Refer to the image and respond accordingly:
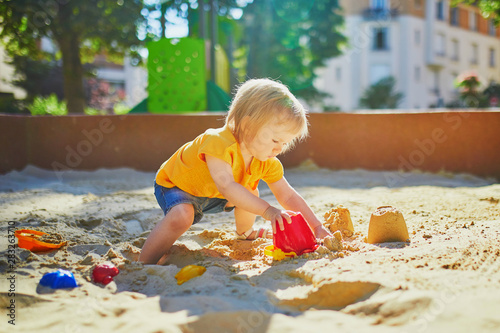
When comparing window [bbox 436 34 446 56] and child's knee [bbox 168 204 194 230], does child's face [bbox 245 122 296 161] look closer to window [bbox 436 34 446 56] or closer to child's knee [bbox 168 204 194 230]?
child's knee [bbox 168 204 194 230]

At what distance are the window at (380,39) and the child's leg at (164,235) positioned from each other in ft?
73.0

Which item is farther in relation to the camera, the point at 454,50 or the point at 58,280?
the point at 454,50

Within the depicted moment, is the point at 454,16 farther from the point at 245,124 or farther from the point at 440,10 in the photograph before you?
the point at 245,124

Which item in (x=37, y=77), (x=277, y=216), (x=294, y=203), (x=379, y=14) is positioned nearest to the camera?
(x=277, y=216)

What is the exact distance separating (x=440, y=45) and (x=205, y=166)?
25924mm

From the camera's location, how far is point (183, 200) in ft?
6.86

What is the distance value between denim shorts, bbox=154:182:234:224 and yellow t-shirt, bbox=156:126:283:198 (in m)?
0.03

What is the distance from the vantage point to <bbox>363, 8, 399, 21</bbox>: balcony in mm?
22078

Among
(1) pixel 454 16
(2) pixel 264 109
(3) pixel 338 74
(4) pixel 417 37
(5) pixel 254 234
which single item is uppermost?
(1) pixel 454 16

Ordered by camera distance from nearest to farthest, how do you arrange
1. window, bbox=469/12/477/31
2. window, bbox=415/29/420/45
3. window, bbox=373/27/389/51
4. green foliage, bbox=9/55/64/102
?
green foliage, bbox=9/55/64/102 → window, bbox=373/27/389/51 → window, bbox=415/29/420/45 → window, bbox=469/12/477/31

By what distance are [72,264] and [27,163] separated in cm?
296

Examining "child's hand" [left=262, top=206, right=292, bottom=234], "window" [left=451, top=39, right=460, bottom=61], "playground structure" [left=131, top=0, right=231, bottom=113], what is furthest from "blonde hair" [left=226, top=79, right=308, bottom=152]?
"window" [left=451, top=39, right=460, bottom=61]

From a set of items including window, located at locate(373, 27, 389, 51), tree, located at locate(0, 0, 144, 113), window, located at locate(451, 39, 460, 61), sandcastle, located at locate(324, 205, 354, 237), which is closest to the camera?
sandcastle, located at locate(324, 205, 354, 237)

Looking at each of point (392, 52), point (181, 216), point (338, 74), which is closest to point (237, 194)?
point (181, 216)
